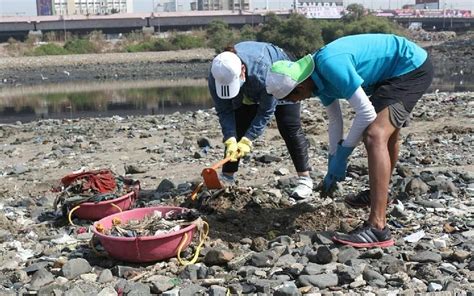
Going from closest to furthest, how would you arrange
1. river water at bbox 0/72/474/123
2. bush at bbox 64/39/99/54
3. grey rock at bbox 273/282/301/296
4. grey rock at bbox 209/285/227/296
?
grey rock at bbox 273/282/301/296 → grey rock at bbox 209/285/227/296 → river water at bbox 0/72/474/123 → bush at bbox 64/39/99/54

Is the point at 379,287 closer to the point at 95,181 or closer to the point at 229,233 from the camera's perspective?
the point at 229,233

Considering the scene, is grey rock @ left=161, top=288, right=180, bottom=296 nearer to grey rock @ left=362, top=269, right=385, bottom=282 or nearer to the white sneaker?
grey rock @ left=362, top=269, right=385, bottom=282

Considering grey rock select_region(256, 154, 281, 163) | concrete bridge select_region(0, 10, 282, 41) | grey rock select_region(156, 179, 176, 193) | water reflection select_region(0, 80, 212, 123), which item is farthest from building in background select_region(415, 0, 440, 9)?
grey rock select_region(156, 179, 176, 193)

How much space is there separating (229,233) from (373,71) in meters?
1.57

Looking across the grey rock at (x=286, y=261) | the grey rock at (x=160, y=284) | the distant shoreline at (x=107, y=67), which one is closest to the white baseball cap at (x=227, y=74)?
the grey rock at (x=286, y=261)

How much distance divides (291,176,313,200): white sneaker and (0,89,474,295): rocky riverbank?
0.08m

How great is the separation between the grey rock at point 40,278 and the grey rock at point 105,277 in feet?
1.01

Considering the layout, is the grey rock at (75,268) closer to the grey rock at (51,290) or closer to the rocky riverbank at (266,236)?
the rocky riverbank at (266,236)

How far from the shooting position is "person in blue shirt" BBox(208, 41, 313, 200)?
500 centimetres

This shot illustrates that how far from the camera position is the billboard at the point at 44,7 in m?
117

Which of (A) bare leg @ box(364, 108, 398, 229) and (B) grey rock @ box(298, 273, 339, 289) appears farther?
(A) bare leg @ box(364, 108, 398, 229)

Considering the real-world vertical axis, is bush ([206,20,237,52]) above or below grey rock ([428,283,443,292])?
above

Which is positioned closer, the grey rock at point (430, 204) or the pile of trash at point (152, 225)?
the pile of trash at point (152, 225)

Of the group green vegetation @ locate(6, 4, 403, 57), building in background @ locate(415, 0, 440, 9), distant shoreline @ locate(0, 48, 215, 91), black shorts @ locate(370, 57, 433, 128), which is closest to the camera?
black shorts @ locate(370, 57, 433, 128)
